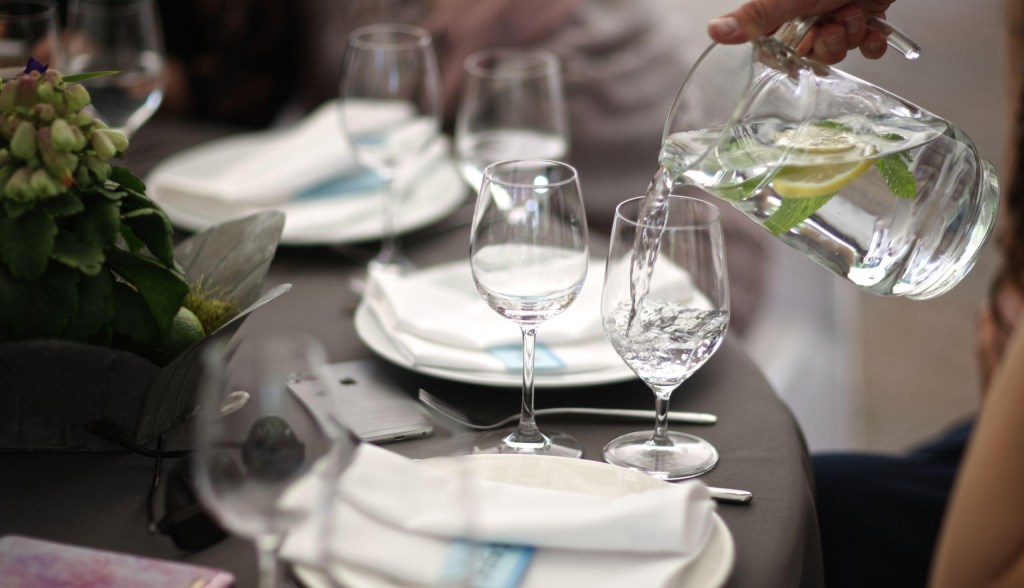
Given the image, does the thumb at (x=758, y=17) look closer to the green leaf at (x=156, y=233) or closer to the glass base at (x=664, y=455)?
the glass base at (x=664, y=455)

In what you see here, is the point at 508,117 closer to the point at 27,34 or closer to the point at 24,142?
the point at 27,34

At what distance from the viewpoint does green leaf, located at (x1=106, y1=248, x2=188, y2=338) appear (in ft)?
2.65

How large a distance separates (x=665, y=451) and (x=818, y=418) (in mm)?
1500

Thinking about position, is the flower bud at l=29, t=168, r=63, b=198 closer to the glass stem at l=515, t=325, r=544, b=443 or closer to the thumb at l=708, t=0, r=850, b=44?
the glass stem at l=515, t=325, r=544, b=443

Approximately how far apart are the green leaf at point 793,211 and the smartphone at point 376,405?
0.31 metres

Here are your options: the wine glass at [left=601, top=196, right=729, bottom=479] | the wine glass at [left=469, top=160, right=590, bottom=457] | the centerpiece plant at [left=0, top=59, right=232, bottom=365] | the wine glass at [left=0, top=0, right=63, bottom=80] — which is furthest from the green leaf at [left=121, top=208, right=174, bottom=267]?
the wine glass at [left=0, top=0, right=63, bottom=80]

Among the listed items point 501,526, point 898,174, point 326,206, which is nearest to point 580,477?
point 501,526

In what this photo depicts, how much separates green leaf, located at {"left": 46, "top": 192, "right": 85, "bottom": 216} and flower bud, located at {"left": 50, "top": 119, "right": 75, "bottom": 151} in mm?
36

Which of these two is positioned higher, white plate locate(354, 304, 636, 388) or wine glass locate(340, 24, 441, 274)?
wine glass locate(340, 24, 441, 274)

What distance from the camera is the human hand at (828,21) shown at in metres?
0.99

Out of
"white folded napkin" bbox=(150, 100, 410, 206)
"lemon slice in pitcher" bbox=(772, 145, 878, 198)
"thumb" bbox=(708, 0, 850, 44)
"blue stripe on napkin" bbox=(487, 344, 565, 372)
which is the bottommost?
"white folded napkin" bbox=(150, 100, 410, 206)

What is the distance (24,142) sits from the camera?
29.7 inches

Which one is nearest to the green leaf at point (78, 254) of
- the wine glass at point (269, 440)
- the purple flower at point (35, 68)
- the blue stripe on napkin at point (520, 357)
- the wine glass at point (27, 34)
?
the purple flower at point (35, 68)

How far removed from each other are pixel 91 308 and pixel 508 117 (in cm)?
69
